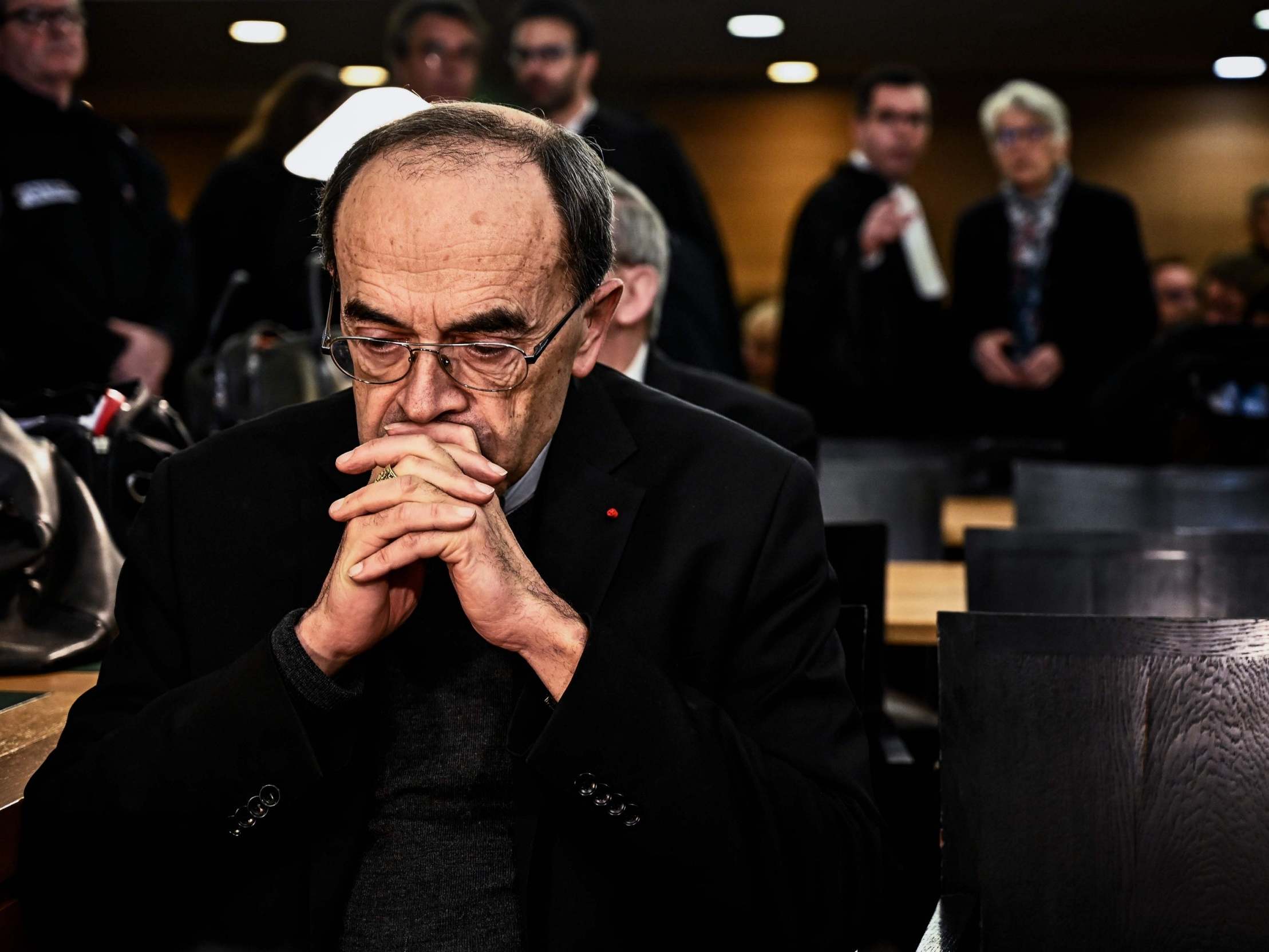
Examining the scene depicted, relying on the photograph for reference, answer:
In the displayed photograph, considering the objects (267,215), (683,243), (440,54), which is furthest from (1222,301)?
(267,215)

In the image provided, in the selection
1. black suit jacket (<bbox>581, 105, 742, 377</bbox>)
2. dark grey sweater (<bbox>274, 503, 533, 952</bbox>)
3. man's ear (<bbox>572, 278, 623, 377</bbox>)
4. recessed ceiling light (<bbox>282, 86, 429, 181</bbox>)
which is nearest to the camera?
dark grey sweater (<bbox>274, 503, 533, 952</bbox>)

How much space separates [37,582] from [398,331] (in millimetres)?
867

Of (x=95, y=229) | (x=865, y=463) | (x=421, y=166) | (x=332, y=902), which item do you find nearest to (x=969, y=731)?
(x=332, y=902)

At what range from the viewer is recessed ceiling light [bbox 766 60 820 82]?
950 centimetres

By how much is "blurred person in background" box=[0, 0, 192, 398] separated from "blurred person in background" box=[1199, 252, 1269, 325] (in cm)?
381

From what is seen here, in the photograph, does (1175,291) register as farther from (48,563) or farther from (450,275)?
(450,275)

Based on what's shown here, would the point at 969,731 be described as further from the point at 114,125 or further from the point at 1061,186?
the point at 1061,186

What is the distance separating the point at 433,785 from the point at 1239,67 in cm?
917

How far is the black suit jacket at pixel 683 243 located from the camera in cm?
443

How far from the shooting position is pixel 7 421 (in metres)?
2.16

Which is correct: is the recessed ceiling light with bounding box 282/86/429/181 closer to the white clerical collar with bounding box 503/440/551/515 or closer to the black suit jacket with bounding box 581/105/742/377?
the white clerical collar with bounding box 503/440/551/515

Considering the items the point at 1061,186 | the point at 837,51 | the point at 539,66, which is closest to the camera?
the point at 539,66

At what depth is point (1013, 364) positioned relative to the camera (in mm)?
5488

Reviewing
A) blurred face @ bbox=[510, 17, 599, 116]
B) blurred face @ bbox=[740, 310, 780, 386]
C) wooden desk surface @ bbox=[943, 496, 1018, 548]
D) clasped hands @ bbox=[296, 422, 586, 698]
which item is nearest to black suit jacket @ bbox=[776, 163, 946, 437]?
wooden desk surface @ bbox=[943, 496, 1018, 548]
